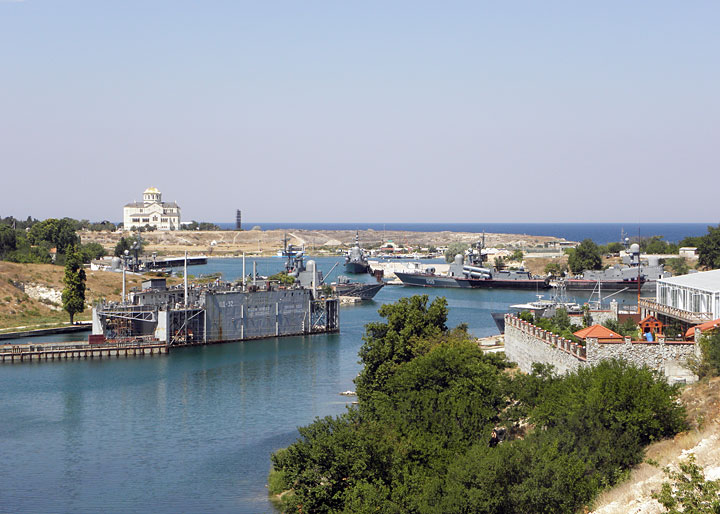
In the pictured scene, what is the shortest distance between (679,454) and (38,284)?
3342 inches

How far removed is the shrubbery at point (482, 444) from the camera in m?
24.6

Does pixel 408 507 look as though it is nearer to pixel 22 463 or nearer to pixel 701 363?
pixel 701 363

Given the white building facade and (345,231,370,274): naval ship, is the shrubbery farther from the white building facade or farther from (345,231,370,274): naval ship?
(345,231,370,274): naval ship

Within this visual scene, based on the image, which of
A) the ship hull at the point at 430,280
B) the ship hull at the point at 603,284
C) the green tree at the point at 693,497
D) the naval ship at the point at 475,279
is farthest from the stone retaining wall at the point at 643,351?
the ship hull at the point at 430,280

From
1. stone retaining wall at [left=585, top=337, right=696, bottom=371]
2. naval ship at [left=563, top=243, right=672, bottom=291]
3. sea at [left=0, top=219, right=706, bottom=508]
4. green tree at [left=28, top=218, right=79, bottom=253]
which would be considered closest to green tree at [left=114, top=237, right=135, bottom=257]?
green tree at [left=28, top=218, right=79, bottom=253]

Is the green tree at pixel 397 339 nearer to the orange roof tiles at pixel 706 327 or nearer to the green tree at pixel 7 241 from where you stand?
the orange roof tiles at pixel 706 327

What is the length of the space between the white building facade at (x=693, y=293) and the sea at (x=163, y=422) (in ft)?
57.8

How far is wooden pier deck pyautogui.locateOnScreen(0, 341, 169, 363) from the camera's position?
216ft

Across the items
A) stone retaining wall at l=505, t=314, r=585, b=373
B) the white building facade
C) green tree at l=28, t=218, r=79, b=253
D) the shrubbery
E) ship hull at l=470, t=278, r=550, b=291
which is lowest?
ship hull at l=470, t=278, r=550, b=291

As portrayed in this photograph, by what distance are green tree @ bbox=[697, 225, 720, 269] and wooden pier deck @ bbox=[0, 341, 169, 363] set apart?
282ft

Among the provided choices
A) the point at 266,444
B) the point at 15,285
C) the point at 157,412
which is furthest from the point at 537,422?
the point at 15,285

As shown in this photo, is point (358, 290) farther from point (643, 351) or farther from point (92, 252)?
point (643, 351)

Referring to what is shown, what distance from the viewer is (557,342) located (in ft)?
124

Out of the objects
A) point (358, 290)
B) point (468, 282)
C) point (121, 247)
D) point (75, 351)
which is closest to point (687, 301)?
point (75, 351)
